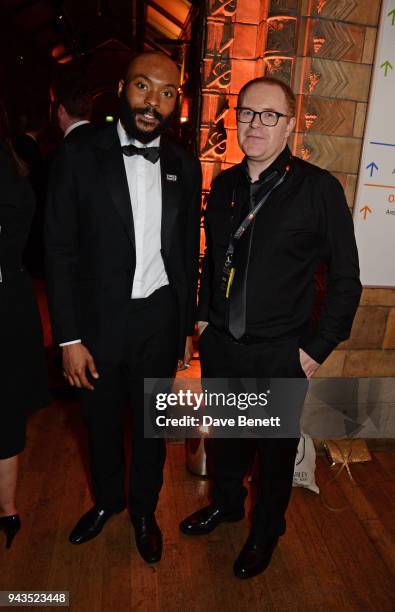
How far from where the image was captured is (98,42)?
12.8 meters

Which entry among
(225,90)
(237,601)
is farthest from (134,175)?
(237,601)

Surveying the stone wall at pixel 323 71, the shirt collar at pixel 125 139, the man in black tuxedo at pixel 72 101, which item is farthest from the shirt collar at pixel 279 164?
the man in black tuxedo at pixel 72 101

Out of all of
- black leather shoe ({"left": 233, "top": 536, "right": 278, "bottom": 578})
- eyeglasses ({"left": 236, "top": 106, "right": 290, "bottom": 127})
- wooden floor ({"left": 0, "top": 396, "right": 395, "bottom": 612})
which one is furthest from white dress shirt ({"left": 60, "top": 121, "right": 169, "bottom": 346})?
black leather shoe ({"left": 233, "top": 536, "right": 278, "bottom": 578})

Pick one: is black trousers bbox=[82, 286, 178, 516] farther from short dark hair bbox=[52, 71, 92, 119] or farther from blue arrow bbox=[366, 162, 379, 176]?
short dark hair bbox=[52, 71, 92, 119]

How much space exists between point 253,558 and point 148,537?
455 millimetres

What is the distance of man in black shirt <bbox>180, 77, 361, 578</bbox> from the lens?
1.70m

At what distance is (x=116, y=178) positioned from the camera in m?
1.67

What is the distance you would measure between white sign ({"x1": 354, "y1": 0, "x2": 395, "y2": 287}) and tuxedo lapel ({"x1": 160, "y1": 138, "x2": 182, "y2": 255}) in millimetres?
1171

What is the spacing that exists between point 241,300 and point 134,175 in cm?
62

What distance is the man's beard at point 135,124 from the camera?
167 cm

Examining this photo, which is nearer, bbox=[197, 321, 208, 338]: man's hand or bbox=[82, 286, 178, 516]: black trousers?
bbox=[82, 286, 178, 516]: black trousers

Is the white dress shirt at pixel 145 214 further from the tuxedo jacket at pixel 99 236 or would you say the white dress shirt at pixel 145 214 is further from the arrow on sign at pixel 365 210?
the arrow on sign at pixel 365 210

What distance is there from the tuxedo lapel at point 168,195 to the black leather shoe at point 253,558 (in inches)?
50.3

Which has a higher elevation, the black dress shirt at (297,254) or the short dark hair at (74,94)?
the short dark hair at (74,94)
